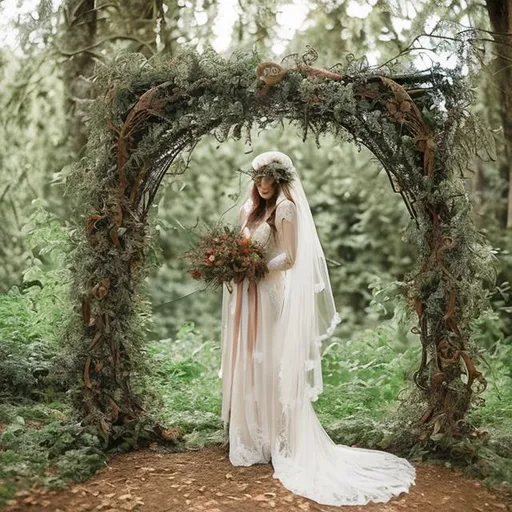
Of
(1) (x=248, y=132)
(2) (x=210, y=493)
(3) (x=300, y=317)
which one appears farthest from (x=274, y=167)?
(2) (x=210, y=493)

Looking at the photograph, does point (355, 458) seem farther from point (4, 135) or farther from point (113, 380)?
point (4, 135)

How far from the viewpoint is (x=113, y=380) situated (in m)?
4.60

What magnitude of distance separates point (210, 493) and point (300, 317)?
1.23m

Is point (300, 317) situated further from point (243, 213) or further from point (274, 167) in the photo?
point (274, 167)

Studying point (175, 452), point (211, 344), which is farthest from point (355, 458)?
point (211, 344)

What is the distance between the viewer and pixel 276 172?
4383 millimetres

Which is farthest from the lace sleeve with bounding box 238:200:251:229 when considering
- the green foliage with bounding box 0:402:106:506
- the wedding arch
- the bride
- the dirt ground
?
the green foliage with bounding box 0:402:106:506

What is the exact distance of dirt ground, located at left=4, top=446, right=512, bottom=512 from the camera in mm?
3727

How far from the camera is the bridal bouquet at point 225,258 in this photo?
13.9ft

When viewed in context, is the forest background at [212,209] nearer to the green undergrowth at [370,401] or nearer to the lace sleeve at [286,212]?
the green undergrowth at [370,401]

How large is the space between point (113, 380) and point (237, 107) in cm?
205

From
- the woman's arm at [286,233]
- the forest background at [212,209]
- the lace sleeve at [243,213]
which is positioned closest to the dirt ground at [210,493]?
the forest background at [212,209]

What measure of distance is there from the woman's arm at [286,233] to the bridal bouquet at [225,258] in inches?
4.4

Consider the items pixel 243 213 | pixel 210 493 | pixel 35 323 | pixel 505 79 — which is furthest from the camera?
pixel 505 79
